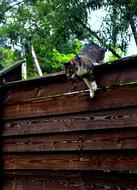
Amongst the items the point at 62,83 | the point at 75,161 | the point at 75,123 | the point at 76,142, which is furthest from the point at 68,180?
the point at 62,83

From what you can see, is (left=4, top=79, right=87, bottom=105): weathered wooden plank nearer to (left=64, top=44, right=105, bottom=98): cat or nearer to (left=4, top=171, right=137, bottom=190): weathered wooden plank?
(left=64, top=44, right=105, bottom=98): cat

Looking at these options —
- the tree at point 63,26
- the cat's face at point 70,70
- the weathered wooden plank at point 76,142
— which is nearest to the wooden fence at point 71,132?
the weathered wooden plank at point 76,142

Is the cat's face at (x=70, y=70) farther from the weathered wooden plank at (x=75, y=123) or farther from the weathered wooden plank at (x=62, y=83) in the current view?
the weathered wooden plank at (x=75, y=123)

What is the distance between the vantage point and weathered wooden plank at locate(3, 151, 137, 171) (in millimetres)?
2807

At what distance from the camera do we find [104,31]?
27.4ft

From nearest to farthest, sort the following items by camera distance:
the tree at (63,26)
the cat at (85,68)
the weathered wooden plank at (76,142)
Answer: the weathered wooden plank at (76,142)
the cat at (85,68)
the tree at (63,26)

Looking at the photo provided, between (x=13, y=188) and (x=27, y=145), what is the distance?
1.42 feet

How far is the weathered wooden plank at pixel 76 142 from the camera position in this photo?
280 cm

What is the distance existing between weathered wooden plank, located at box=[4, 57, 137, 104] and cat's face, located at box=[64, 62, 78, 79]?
0.12 metres

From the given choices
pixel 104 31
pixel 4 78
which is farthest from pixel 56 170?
pixel 104 31

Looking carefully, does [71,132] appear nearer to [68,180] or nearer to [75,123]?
→ [75,123]

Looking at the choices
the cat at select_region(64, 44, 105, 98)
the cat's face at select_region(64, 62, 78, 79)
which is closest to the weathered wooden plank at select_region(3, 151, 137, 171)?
the cat at select_region(64, 44, 105, 98)

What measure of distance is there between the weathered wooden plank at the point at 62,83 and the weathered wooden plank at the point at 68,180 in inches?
26.1

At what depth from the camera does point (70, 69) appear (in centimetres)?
308
